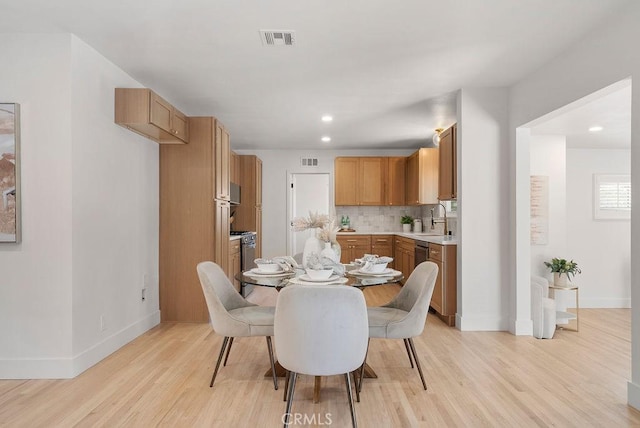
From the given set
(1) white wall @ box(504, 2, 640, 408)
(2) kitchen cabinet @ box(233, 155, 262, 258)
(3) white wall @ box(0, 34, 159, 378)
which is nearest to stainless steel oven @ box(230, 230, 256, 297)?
(2) kitchen cabinet @ box(233, 155, 262, 258)

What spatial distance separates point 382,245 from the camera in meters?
7.17

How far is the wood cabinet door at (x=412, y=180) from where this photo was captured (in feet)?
22.2

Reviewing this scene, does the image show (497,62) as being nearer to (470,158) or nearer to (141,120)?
(470,158)

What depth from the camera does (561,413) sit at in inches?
96.0

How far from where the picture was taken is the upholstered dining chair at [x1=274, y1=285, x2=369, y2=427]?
202cm

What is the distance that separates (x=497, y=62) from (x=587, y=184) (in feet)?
11.2

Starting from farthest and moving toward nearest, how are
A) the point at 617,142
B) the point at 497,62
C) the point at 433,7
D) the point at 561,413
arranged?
the point at 617,142, the point at 497,62, the point at 433,7, the point at 561,413

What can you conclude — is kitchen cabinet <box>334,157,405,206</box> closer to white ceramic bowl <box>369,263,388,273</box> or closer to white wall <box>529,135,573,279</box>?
white wall <box>529,135,573,279</box>

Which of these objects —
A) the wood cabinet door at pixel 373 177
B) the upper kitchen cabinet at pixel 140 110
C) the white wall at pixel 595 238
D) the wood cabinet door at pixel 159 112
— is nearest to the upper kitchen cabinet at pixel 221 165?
the wood cabinet door at pixel 159 112

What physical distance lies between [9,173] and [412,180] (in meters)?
5.68

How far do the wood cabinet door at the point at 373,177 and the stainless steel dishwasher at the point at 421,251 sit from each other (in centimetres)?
220

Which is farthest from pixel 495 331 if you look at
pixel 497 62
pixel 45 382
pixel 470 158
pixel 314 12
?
pixel 45 382

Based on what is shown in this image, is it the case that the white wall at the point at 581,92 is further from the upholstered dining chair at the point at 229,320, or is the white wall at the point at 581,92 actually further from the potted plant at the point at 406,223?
the potted plant at the point at 406,223
